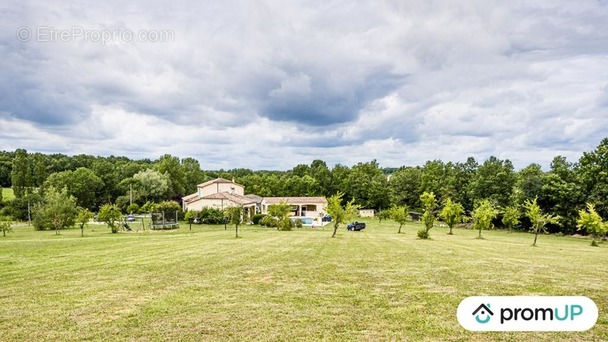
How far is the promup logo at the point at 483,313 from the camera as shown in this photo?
9.27 m

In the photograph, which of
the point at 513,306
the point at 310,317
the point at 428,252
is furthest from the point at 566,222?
the point at 310,317

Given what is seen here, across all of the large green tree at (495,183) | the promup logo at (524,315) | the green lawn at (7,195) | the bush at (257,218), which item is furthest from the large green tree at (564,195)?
the green lawn at (7,195)

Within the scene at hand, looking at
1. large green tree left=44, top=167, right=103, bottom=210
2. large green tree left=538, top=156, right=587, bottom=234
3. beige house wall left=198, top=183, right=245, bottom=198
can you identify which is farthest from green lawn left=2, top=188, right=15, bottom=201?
large green tree left=538, top=156, right=587, bottom=234

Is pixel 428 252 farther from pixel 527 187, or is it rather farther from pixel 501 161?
pixel 501 161

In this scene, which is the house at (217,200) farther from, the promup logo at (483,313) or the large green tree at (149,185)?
the promup logo at (483,313)

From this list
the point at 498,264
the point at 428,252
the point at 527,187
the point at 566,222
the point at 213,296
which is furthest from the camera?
the point at 527,187

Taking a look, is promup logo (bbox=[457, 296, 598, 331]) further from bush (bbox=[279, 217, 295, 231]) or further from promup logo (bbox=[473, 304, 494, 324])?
bush (bbox=[279, 217, 295, 231])

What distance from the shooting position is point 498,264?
18.6 meters

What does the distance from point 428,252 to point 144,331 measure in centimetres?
1888

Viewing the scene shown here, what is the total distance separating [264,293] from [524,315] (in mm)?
7479

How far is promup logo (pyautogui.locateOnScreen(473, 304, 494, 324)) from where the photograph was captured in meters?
9.27

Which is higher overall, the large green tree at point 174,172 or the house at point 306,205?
the large green tree at point 174,172

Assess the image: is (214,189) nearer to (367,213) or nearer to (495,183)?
→ (367,213)

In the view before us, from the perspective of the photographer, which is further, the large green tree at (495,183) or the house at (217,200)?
the large green tree at (495,183)
